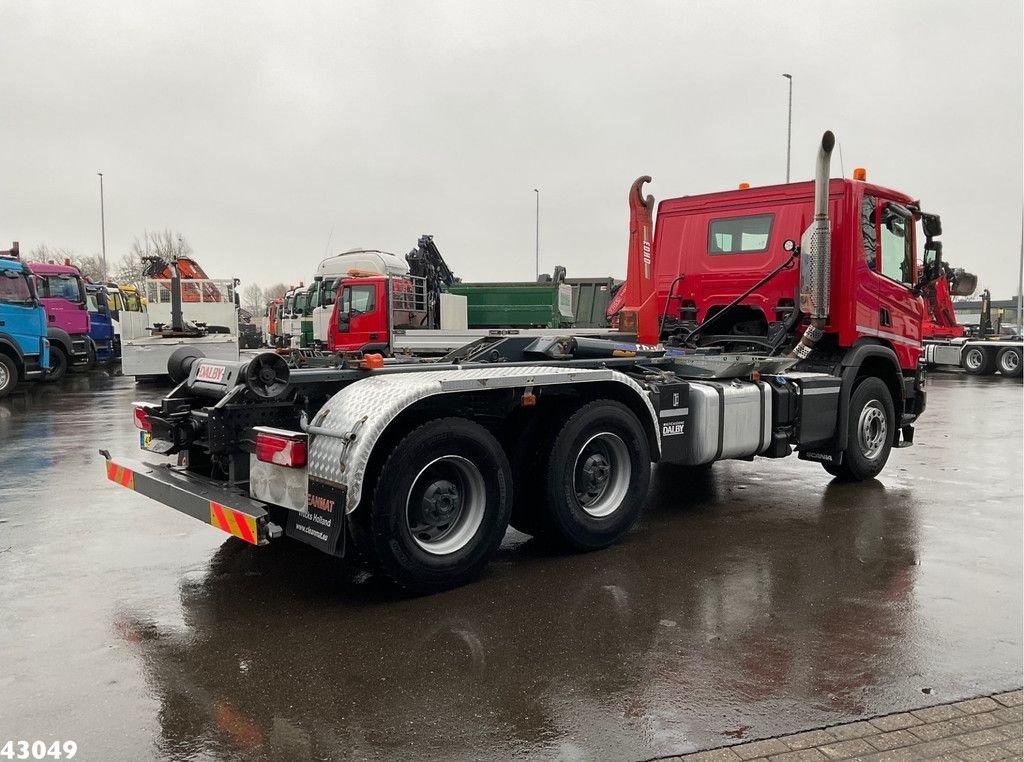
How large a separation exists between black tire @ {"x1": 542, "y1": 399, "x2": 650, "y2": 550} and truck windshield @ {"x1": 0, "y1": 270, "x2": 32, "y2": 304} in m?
16.5

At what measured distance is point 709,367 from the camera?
7164mm

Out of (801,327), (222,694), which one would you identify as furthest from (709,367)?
(222,694)

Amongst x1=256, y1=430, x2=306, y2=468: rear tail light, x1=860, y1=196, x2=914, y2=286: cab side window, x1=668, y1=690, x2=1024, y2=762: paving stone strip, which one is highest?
x1=860, y1=196, x2=914, y2=286: cab side window

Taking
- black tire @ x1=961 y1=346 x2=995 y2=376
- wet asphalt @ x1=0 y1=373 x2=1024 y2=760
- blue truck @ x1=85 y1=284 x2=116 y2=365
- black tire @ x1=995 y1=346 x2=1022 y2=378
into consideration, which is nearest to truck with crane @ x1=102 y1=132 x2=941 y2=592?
wet asphalt @ x1=0 y1=373 x2=1024 y2=760

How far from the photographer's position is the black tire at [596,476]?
5.42 meters

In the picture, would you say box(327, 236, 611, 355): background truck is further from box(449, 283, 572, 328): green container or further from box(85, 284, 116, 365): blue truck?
box(85, 284, 116, 365): blue truck

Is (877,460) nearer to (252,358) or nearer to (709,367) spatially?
(709,367)

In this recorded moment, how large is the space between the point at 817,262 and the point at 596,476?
352 cm

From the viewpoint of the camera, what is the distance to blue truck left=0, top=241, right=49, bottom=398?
17.4m

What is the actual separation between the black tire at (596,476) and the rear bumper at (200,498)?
1864 millimetres

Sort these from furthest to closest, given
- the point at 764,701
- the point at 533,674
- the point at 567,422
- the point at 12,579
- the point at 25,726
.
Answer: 1. the point at 567,422
2. the point at 12,579
3. the point at 533,674
4. the point at 764,701
5. the point at 25,726

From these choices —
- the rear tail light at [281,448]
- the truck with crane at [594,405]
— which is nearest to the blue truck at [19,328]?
the truck with crane at [594,405]

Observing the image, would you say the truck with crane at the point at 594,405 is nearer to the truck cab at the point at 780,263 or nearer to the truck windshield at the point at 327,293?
the truck cab at the point at 780,263

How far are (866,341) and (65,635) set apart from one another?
7305 mm
